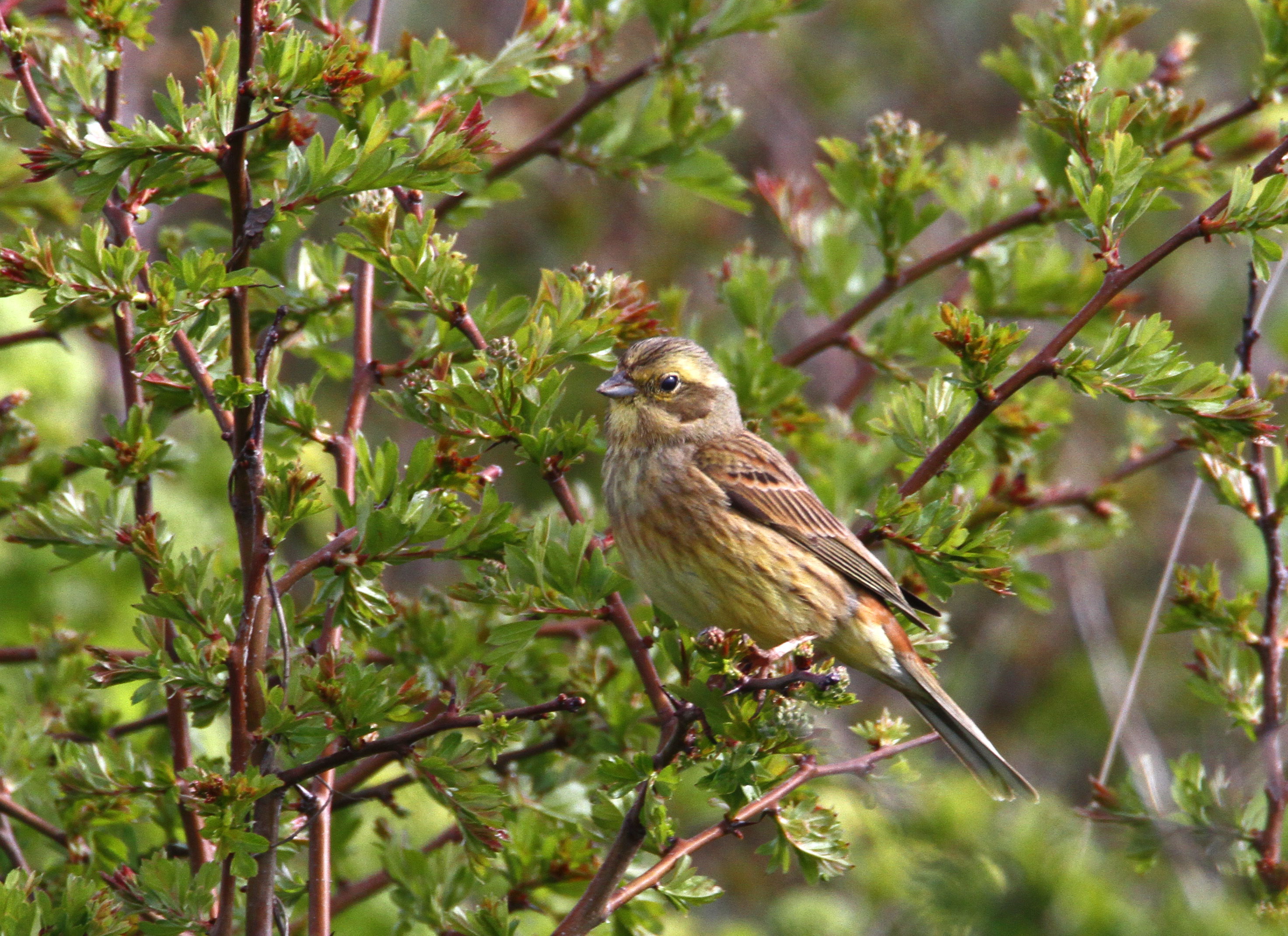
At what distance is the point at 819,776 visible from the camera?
287 cm

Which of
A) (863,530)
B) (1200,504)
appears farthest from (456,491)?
(1200,504)

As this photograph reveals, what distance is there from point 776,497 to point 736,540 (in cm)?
24

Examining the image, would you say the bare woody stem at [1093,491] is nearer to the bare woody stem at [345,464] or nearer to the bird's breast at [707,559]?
the bird's breast at [707,559]

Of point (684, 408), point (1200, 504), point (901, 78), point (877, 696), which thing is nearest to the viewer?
point (684, 408)

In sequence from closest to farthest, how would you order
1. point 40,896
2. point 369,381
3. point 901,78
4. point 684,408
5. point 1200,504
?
point 40,896 → point 369,381 → point 684,408 → point 1200,504 → point 901,78

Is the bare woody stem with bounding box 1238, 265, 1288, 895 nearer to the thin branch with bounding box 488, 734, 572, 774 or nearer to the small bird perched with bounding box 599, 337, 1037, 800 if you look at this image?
the small bird perched with bounding box 599, 337, 1037, 800

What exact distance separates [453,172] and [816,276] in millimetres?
Result: 1772

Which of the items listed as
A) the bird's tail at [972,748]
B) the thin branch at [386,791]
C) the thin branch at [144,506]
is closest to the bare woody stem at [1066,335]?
the bird's tail at [972,748]

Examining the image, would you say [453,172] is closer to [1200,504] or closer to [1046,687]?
[1046,687]

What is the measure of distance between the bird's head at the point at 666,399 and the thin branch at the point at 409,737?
1545 mm

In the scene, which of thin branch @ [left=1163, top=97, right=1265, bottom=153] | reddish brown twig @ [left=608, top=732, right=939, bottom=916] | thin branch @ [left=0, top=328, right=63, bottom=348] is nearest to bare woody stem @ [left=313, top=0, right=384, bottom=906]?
reddish brown twig @ [left=608, top=732, right=939, bottom=916]

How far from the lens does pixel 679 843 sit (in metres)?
2.82

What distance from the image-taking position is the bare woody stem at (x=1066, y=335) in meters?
2.53

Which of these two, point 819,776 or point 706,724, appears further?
point 819,776
